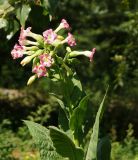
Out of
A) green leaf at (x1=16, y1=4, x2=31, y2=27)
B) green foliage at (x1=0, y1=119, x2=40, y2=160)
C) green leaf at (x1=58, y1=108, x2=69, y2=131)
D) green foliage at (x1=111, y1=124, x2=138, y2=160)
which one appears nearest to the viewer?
green leaf at (x1=16, y1=4, x2=31, y2=27)

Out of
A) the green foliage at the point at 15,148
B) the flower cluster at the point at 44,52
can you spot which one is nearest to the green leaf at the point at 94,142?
the flower cluster at the point at 44,52

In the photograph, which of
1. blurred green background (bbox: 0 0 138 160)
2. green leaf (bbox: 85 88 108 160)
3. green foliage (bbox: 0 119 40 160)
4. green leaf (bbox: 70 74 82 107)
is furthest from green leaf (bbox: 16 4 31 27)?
green foliage (bbox: 0 119 40 160)

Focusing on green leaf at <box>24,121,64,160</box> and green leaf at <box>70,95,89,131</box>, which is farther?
green leaf at <box>24,121,64,160</box>

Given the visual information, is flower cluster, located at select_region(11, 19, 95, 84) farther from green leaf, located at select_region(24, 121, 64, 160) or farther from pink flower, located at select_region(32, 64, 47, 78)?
green leaf, located at select_region(24, 121, 64, 160)

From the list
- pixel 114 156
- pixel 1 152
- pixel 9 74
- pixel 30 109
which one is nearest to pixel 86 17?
pixel 9 74

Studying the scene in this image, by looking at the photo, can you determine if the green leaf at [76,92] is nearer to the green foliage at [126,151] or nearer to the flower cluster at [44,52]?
the flower cluster at [44,52]

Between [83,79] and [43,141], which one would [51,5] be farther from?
[83,79]

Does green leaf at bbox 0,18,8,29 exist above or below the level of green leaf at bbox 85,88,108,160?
above

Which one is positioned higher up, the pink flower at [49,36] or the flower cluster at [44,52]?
the pink flower at [49,36]
